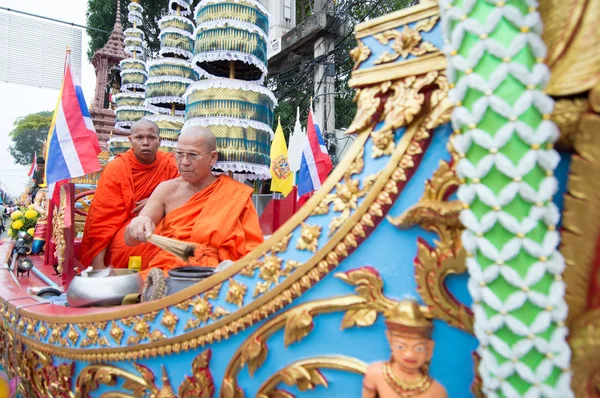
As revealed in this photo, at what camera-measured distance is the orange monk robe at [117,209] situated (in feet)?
8.05

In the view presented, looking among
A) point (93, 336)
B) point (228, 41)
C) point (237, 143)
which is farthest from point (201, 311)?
point (228, 41)

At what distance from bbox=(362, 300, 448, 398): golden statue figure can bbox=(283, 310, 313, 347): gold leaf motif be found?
0.18 m

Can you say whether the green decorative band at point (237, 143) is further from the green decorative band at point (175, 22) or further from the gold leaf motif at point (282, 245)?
the green decorative band at point (175, 22)

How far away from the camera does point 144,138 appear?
2766mm

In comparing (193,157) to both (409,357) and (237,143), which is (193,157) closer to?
(237,143)

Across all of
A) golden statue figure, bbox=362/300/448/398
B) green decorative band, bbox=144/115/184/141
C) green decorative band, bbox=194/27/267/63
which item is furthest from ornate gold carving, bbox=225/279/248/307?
green decorative band, bbox=144/115/184/141

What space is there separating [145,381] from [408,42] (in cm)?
110


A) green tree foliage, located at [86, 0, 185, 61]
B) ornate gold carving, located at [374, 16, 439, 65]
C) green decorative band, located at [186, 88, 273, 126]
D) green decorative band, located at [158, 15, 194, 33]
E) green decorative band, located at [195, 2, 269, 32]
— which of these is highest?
green tree foliage, located at [86, 0, 185, 61]

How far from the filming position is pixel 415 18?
0.86m

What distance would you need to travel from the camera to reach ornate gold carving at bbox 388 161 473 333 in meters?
0.76

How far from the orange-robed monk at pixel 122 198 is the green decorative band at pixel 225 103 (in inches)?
23.1

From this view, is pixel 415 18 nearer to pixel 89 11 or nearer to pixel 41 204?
pixel 41 204

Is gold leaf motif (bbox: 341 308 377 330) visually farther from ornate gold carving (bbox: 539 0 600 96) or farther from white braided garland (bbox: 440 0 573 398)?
ornate gold carving (bbox: 539 0 600 96)

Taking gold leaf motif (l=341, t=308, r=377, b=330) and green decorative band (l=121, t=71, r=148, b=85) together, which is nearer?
gold leaf motif (l=341, t=308, r=377, b=330)
